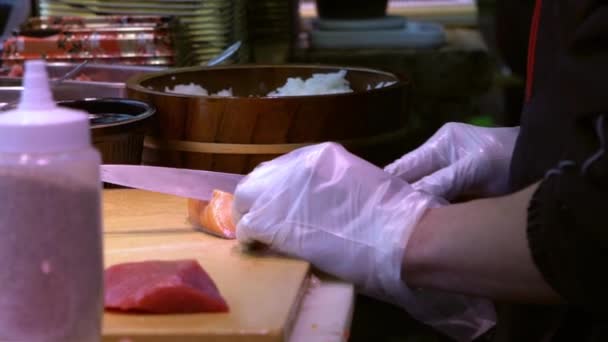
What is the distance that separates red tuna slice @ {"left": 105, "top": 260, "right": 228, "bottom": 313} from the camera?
2.73 ft

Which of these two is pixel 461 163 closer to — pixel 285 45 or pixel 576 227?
pixel 576 227

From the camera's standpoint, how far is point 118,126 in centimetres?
126

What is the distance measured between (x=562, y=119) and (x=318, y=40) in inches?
104

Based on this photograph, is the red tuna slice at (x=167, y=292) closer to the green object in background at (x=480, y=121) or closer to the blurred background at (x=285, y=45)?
the blurred background at (x=285, y=45)

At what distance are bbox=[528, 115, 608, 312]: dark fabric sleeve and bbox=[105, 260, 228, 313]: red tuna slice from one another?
1.11 feet

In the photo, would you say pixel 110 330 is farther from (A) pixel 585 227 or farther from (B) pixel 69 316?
(A) pixel 585 227

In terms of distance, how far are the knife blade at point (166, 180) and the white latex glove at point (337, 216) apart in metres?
0.12

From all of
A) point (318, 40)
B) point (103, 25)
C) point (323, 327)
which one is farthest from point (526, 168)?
point (318, 40)

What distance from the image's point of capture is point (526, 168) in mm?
956

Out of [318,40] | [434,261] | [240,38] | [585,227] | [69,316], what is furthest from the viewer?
[318,40]

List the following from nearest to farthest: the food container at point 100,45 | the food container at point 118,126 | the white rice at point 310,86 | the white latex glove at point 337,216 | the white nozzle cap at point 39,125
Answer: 1. the white nozzle cap at point 39,125
2. the white latex glove at point 337,216
3. the food container at point 118,126
4. the white rice at point 310,86
5. the food container at point 100,45

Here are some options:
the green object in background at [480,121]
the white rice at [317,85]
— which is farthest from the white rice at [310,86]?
the green object in background at [480,121]

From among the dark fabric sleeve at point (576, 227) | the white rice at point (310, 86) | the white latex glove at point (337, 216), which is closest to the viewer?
the dark fabric sleeve at point (576, 227)

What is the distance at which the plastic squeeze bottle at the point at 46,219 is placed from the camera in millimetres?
638
